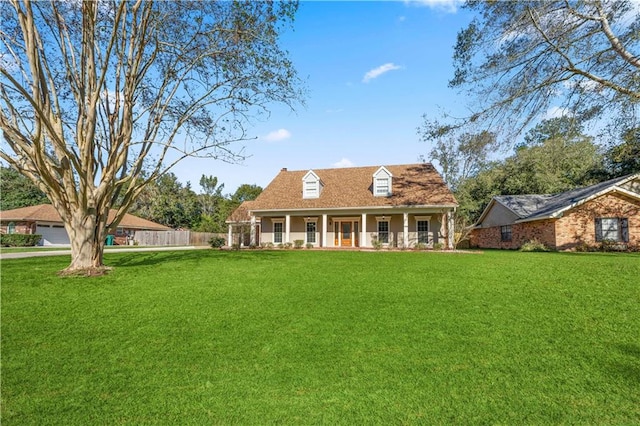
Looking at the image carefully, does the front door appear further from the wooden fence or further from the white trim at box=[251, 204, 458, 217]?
the wooden fence

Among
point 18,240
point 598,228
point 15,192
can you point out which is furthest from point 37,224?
point 598,228

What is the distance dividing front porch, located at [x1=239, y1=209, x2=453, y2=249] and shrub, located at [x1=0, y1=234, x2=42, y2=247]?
1943 cm

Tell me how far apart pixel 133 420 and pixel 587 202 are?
76.1 feet

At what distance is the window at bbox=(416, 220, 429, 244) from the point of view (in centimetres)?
2134

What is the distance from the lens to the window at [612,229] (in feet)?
61.4

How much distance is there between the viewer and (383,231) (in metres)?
22.1

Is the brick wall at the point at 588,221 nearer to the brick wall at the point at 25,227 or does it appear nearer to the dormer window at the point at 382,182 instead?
the dormer window at the point at 382,182

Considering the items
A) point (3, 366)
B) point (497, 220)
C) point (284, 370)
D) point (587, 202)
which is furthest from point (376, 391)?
point (497, 220)

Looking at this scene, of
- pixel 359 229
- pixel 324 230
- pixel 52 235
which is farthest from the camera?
pixel 52 235

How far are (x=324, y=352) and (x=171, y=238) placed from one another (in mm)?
36117

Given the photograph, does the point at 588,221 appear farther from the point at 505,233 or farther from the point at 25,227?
the point at 25,227

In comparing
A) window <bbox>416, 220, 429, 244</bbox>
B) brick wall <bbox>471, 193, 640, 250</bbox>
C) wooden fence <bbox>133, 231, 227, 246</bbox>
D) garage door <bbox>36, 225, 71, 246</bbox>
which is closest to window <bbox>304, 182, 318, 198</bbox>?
window <bbox>416, 220, 429, 244</bbox>

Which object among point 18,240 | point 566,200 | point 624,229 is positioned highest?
point 566,200

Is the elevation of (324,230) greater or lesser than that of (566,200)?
lesser
